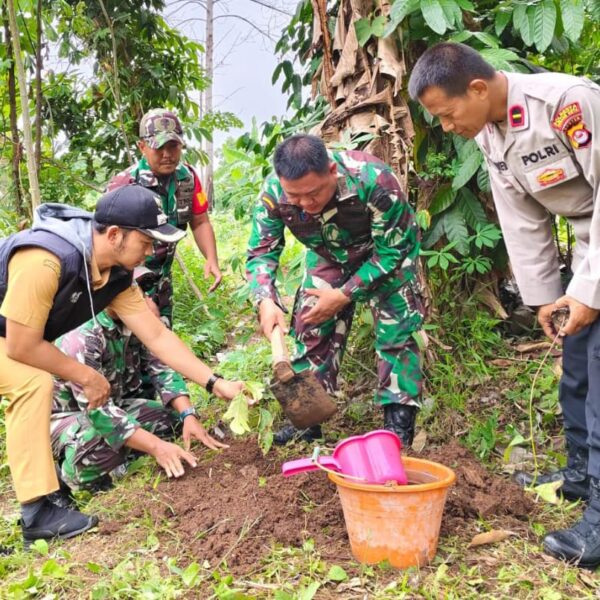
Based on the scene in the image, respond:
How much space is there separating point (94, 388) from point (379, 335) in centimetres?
139

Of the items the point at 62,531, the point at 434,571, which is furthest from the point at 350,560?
the point at 62,531

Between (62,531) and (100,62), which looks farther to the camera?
(100,62)

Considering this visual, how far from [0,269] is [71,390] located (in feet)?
2.98

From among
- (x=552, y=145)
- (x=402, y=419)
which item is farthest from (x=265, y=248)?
(x=552, y=145)

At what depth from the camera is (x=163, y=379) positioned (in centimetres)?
384

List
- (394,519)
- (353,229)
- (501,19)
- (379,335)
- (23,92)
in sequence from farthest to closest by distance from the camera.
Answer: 1. (23,92)
2. (501,19)
3. (379,335)
4. (353,229)
5. (394,519)

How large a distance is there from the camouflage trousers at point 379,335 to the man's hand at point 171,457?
716 mm

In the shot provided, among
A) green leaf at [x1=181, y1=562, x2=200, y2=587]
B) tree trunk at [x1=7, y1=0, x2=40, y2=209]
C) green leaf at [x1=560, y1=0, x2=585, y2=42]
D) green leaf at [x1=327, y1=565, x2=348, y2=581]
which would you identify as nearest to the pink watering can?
green leaf at [x1=327, y1=565, x2=348, y2=581]

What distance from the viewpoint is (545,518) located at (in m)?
2.85

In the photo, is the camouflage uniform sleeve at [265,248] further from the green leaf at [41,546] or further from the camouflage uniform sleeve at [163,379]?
the green leaf at [41,546]

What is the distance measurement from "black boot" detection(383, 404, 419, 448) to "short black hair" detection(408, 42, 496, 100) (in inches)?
61.8

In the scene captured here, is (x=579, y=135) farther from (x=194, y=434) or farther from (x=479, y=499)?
(x=194, y=434)

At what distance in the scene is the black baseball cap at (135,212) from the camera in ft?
9.43

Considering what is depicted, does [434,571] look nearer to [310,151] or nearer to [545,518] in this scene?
[545,518]
